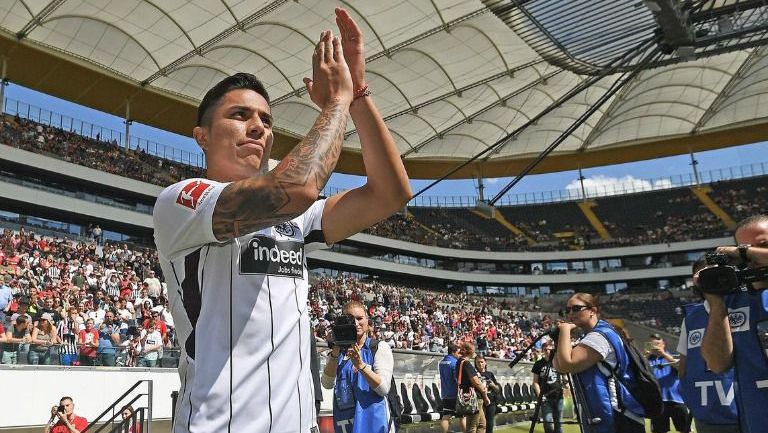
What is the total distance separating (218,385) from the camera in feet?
5.82

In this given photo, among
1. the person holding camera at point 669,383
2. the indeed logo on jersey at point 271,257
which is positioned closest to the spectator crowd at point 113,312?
the indeed logo on jersey at point 271,257

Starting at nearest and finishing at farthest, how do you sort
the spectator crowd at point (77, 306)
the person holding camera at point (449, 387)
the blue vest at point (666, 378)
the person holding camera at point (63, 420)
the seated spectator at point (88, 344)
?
the blue vest at point (666, 378) → the person holding camera at point (63, 420) → the person holding camera at point (449, 387) → the spectator crowd at point (77, 306) → the seated spectator at point (88, 344)

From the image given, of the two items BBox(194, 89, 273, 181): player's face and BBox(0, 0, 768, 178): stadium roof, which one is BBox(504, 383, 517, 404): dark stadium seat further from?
BBox(194, 89, 273, 181): player's face

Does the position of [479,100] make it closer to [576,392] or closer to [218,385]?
[576,392]

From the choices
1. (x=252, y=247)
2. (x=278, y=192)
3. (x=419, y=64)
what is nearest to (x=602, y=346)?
(x=252, y=247)

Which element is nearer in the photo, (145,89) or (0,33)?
→ (0,33)

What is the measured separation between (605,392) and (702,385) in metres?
0.83

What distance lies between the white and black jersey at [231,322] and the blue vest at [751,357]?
106 inches

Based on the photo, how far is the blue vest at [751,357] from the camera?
3.40 m

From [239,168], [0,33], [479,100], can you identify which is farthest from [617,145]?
[239,168]

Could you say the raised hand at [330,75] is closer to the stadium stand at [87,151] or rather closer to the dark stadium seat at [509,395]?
the dark stadium seat at [509,395]

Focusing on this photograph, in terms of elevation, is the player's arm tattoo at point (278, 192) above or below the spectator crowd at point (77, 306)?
below

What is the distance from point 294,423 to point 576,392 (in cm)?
415

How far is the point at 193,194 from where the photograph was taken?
1874 millimetres
